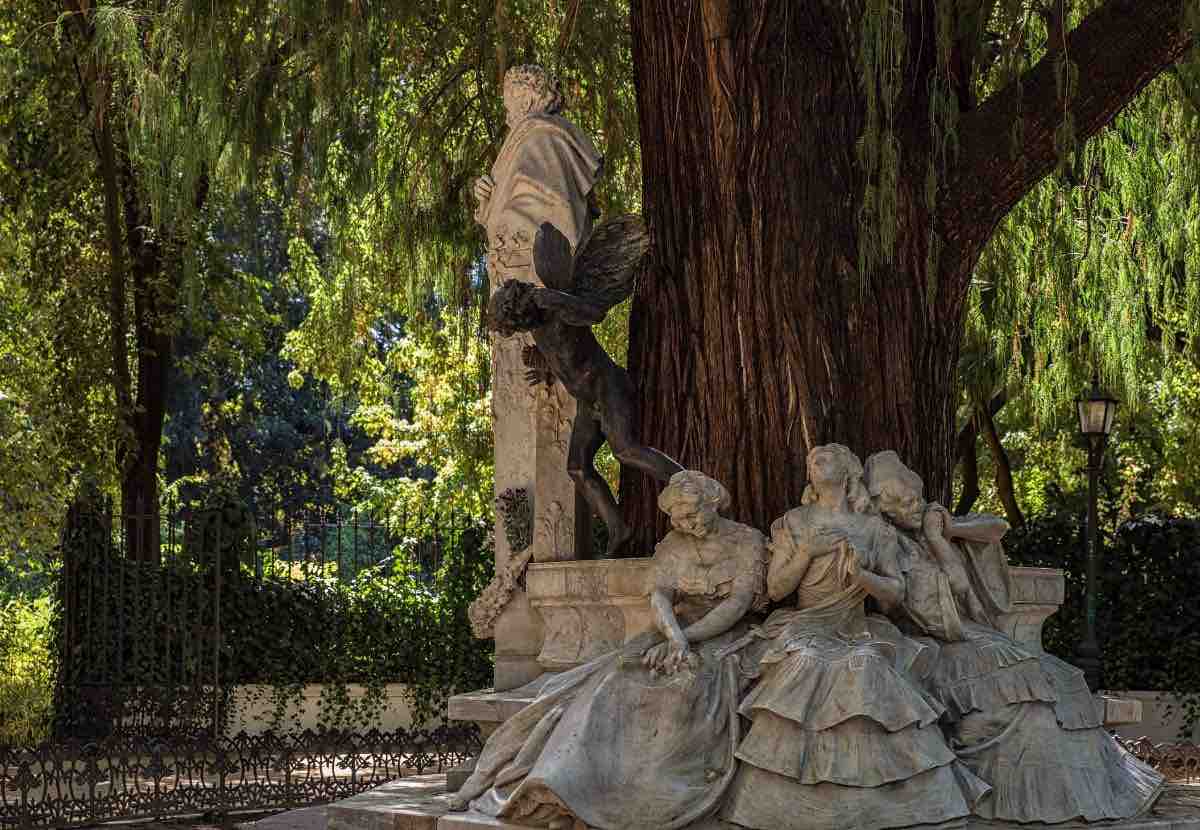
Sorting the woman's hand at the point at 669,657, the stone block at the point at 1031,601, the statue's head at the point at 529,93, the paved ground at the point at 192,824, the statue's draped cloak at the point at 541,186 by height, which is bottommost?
the paved ground at the point at 192,824

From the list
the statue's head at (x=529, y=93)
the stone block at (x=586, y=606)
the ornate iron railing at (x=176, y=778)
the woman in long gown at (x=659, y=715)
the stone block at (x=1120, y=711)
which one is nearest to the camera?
the woman in long gown at (x=659, y=715)

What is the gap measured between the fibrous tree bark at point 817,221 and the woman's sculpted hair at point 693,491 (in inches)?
25.3

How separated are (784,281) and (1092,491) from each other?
7074 millimetres

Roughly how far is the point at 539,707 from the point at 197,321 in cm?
1115

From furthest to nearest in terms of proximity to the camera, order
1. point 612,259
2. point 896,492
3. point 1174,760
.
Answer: point 1174,760, point 612,259, point 896,492

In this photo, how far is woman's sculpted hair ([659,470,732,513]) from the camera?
730cm

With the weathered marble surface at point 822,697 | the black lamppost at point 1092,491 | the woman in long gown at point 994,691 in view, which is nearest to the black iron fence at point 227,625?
the black lamppost at point 1092,491

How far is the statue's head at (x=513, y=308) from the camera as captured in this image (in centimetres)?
797

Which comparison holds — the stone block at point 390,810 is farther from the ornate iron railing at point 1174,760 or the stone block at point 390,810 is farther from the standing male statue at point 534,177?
the ornate iron railing at point 1174,760

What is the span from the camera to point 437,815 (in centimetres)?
726

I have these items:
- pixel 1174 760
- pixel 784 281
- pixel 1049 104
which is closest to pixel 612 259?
pixel 784 281

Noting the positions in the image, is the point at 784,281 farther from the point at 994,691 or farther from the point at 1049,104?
the point at 994,691

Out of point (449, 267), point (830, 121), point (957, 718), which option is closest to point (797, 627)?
point (957, 718)

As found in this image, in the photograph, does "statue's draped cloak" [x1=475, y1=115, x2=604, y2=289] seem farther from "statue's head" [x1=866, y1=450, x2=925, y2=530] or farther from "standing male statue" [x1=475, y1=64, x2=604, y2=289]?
"statue's head" [x1=866, y1=450, x2=925, y2=530]
